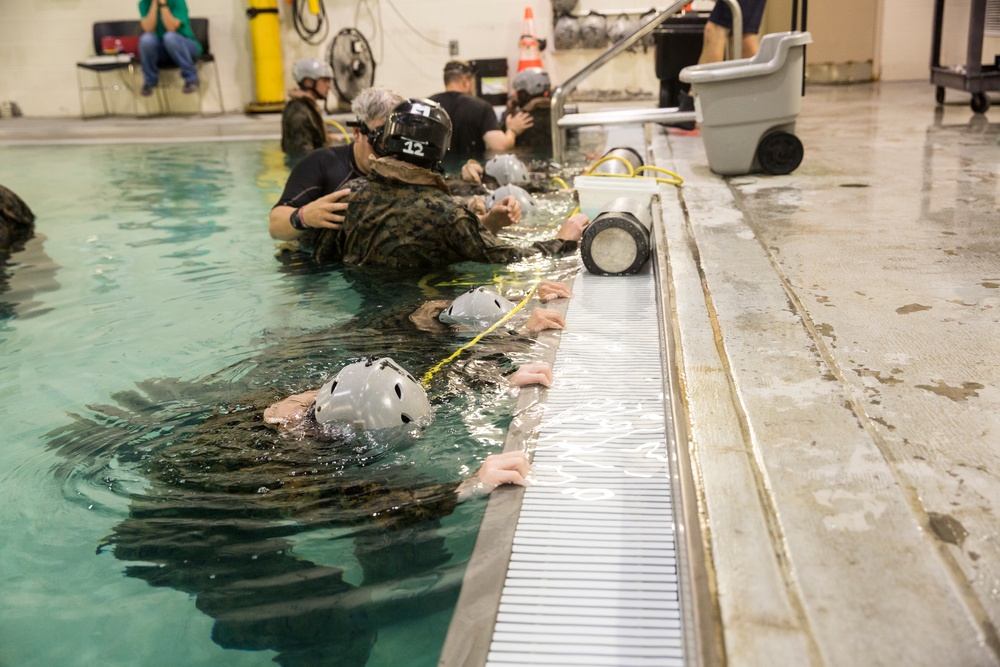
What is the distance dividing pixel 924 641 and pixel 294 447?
2.13m

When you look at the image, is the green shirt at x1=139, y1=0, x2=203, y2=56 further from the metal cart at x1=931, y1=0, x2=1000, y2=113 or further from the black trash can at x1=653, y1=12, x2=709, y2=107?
the metal cart at x1=931, y1=0, x2=1000, y2=113

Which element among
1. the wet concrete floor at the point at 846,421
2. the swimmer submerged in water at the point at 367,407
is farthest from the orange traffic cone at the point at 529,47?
the swimmer submerged in water at the point at 367,407

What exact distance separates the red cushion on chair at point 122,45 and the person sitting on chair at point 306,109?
254 inches

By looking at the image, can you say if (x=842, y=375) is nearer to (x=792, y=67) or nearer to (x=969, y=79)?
(x=792, y=67)

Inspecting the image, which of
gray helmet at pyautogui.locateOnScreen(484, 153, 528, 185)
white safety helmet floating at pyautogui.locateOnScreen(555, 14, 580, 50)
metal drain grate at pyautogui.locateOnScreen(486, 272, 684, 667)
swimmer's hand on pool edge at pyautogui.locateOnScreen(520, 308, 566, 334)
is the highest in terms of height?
white safety helmet floating at pyautogui.locateOnScreen(555, 14, 580, 50)

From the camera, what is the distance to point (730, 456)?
230 centimetres

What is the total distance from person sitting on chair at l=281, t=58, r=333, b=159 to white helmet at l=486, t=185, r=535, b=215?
11.9 feet

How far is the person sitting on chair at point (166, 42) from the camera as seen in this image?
14.4 metres

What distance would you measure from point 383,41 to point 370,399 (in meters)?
13.3

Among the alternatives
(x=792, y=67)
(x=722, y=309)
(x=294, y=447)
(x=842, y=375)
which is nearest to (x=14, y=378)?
(x=294, y=447)

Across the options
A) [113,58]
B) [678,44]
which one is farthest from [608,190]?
[113,58]

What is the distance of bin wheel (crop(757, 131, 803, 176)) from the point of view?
642cm

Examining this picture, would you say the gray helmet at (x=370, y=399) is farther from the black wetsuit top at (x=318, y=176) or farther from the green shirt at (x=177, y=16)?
the green shirt at (x=177, y=16)

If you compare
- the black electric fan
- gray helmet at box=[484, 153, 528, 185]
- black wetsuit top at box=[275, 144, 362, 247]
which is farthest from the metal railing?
the black electric fan
